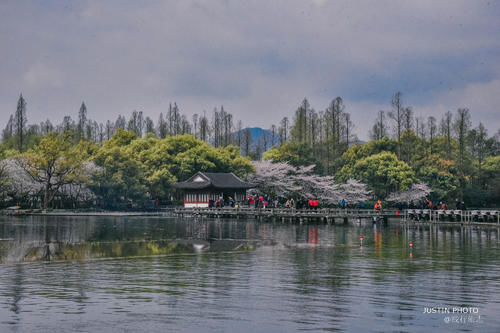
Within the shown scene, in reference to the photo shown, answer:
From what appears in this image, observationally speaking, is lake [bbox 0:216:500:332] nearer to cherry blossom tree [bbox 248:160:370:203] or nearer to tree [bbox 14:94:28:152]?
cherry blossom tree [bbox 248:160:370:203]

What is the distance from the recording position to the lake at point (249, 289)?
13312 millimetres

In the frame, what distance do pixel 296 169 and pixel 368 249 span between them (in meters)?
56.9

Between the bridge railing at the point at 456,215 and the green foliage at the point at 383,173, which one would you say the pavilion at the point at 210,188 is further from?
the bridge railing at the point at 456,215

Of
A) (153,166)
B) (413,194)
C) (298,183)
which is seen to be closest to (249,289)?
(413,194)

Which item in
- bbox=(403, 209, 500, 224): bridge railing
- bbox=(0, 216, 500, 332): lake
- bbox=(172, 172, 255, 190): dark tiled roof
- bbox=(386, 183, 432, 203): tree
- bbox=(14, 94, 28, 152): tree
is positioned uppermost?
bbox=(14, 94, 28, 152): tree

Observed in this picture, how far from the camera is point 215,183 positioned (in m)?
79.3

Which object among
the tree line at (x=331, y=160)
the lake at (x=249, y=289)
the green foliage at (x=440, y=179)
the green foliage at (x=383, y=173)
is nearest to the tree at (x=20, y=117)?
the tree line at (x=331, y=160)

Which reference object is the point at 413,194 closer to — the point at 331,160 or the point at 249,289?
the point at 331,160

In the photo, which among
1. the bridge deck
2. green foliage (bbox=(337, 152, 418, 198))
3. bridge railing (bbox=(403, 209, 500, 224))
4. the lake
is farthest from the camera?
green foliage (bbox=(337, 152, 418, 198))

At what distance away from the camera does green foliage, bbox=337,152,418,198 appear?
77000 millimetres

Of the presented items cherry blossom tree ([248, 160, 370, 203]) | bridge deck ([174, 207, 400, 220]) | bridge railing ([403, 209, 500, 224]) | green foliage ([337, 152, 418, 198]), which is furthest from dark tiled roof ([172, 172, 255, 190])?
bridge railing ([403, 209, 500, 224])

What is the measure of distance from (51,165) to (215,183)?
74.9 ft

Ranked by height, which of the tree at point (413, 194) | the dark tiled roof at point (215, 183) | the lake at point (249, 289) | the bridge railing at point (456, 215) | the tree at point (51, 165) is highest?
the tree at point (51, 165)

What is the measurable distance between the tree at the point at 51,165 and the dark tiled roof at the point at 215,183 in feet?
48.4
